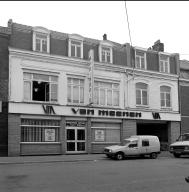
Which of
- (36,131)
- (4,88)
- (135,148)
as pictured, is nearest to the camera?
(135,148)

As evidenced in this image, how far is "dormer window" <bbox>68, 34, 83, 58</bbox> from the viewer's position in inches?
1067

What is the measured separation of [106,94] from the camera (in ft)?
92.8

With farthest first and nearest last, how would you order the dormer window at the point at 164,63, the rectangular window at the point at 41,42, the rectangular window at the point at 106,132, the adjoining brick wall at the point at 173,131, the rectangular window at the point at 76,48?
1. the dormer window at the point at 164,63
2. the adjoining brick wall at the point at 173,131
3. the rectangular window at the point at 106,132
4. the rectangular window at the point at 76,48
5. the rectangular window at the point at 41,42

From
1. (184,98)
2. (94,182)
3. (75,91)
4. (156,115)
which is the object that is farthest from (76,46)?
(94,182)

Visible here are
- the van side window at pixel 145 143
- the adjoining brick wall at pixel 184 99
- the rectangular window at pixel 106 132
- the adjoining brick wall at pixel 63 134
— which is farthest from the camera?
the adjoining brick wall at pixel 184 99

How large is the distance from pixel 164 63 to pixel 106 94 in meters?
7.91

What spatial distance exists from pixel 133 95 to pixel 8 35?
1214 cm

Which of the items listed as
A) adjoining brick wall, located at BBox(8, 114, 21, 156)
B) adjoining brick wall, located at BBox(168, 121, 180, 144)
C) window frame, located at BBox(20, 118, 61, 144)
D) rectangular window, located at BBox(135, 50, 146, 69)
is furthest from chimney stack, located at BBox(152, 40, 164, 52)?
adjoining brick wall, located at BBox(8, 114, 21, 156)

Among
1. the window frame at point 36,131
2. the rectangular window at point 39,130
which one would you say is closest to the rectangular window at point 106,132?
the window frame at point 36,131

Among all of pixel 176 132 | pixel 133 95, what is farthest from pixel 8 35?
pixel 176 132

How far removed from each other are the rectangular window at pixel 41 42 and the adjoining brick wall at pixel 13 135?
5755 millimetres

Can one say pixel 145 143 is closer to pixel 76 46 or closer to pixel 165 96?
pixel 165 96

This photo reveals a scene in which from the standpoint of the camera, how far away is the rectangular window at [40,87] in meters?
24.7

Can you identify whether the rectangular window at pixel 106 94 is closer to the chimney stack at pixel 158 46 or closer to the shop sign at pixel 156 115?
the shop sign at pixel 156 115
